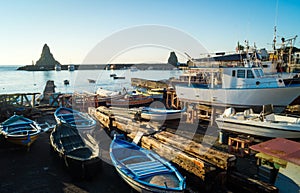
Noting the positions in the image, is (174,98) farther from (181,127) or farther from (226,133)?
(226,133)

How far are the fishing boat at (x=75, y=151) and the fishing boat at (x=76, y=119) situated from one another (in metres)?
1.07

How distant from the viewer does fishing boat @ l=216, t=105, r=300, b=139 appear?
1036 cm

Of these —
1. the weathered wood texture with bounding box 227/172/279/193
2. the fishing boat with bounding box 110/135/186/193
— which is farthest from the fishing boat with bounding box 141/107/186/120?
the weathered wood texture with bounding box 227/172/279/193

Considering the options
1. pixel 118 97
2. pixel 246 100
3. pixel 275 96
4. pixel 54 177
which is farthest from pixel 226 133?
pixel 118 97

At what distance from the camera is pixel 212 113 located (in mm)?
15023

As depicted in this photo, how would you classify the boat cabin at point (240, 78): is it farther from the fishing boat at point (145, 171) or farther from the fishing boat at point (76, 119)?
the fishing boat at point (145, 171)

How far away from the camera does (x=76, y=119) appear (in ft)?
43.9

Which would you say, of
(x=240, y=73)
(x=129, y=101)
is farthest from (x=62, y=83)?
(x=240, y=73)

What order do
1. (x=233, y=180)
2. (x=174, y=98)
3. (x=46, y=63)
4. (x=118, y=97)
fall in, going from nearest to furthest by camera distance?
1. (x=233, y=180)
2. (x=174, y=98)
3. (x=118, y=97)
4. (x=46, y=63)

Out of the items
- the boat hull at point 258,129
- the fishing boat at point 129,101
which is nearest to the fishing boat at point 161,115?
the boat hull at point 258,129

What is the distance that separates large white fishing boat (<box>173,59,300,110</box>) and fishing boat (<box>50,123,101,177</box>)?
10.7 meters

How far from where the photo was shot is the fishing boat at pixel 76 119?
11.5 metres

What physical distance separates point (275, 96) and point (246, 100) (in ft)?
6.37

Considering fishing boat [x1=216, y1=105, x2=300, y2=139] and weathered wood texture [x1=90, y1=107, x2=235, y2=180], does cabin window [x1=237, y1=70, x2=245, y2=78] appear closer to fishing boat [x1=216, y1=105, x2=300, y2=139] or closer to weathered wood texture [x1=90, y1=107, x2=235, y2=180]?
fishing boat [x1=216, y1=105, x2=300, y2=139]
